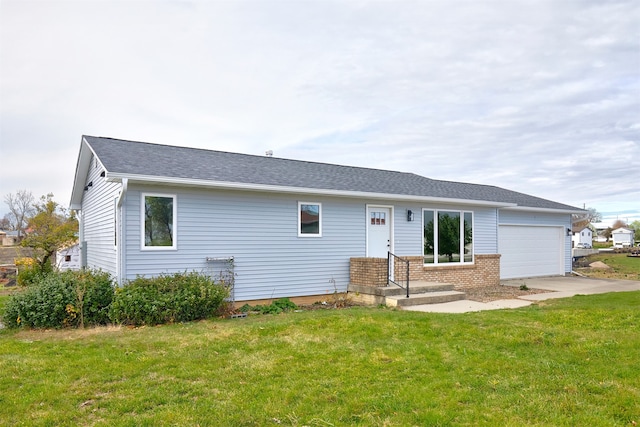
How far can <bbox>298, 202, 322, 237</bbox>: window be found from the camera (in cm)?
1077

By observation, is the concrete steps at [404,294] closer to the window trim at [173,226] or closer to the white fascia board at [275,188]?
the white fascia board at [275,188]

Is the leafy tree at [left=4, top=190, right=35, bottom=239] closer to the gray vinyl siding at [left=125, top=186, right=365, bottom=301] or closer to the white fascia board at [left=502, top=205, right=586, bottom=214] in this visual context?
the gray vinyl siding at [left=125, top=186, right=365, bottom=301]

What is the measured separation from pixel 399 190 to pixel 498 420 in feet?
30.3

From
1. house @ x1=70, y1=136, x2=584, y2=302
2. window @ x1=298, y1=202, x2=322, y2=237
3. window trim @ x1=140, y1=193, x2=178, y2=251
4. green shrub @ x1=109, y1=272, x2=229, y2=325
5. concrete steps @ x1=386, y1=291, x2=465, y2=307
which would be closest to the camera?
green shrub @ x1=109, y1=272, x2=229, y2=325

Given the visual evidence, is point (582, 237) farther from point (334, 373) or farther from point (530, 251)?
point (334, 373)

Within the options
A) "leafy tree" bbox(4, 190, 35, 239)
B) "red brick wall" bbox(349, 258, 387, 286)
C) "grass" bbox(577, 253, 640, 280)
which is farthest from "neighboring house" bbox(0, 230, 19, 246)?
"grass" bbox(577, 253, 640, 280)

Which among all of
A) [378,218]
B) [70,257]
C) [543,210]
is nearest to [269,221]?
[378,218]

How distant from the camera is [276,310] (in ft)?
30.9

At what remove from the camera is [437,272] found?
41.1ft

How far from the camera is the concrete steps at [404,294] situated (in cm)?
987

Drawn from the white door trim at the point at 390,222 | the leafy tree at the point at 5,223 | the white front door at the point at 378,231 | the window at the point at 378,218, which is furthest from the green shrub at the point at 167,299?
the leafy tree at the point at 5,223

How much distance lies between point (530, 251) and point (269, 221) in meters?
11.3

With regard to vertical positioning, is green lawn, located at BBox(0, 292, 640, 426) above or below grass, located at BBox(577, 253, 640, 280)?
above

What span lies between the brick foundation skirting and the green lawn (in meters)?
3.12
